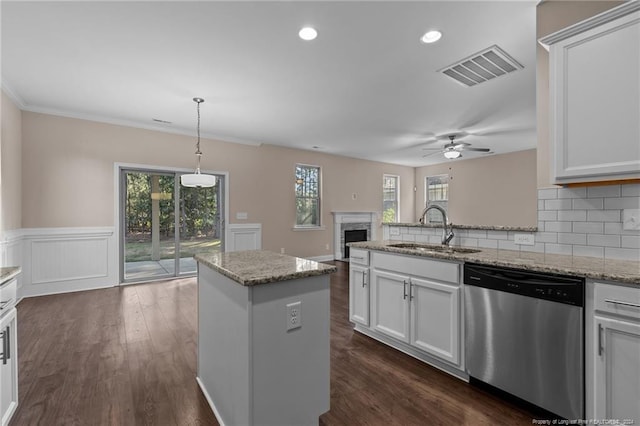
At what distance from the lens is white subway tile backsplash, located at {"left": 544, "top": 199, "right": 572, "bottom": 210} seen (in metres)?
2.01

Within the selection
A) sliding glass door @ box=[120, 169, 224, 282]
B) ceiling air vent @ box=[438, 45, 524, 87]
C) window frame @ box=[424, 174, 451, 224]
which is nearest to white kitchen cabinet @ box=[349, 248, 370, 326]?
ceiling air vent @ box=[438, 45, 524, 87]

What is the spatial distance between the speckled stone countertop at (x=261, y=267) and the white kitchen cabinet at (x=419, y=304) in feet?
3.25

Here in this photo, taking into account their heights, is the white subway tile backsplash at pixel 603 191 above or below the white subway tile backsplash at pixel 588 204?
above

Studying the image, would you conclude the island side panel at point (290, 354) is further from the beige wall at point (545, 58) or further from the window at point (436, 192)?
the window at point (436, 192)

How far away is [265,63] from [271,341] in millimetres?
2698

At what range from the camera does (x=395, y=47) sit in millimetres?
2660

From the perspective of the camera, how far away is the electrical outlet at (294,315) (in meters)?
1.39

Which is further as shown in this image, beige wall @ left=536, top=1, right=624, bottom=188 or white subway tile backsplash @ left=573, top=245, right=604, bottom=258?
beige wall @ left=536, top=1, right=624, bottom=188

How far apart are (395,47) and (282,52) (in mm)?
1062

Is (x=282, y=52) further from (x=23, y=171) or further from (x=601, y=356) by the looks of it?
(x=23, y=171)

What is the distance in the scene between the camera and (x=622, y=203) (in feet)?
5.87

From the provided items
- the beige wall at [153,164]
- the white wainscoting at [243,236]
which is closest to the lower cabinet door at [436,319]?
the white wainscoting at [243,236]

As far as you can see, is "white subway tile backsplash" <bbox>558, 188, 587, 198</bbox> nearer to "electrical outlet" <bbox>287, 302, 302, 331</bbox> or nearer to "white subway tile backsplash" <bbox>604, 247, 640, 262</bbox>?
"white subway tile backsplash" <bbox>604, 247, 640, 262</bbox>

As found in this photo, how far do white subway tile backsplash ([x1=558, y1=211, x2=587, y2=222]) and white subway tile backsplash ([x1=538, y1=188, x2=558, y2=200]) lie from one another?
12cm
